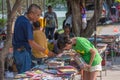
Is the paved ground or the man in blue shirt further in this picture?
the paved ground

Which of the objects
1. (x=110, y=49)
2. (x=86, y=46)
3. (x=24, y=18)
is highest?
(x=24, y=18)

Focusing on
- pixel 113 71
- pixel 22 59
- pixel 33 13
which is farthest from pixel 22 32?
pixel 113 71

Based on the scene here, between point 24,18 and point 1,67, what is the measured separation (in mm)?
2166

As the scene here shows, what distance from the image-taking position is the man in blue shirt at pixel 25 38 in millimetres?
6328

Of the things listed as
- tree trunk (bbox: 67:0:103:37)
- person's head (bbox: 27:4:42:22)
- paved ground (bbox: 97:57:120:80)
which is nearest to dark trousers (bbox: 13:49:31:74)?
person's head (bbox: 27:4:42:22)

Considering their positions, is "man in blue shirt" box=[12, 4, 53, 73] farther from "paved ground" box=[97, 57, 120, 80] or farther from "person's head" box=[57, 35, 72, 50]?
"paved ground" box=[97, 57, 120, 80]

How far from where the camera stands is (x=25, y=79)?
541 cm

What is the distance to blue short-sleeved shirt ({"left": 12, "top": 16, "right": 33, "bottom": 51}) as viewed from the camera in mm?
6316

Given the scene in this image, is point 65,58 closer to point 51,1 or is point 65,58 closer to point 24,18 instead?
point 24,18

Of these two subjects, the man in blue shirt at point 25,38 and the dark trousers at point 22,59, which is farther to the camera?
the dark trousers at point 22,59

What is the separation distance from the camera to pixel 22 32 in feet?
21.0

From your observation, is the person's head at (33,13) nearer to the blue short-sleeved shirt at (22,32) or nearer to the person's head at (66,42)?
the blue short-sleeved shirt at (22,32)

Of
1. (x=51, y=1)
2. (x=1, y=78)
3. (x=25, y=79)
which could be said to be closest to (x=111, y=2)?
(x=51, y=1)

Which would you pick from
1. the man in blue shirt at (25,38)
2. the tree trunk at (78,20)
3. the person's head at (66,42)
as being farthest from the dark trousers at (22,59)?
the tree trunk at (78,20)
